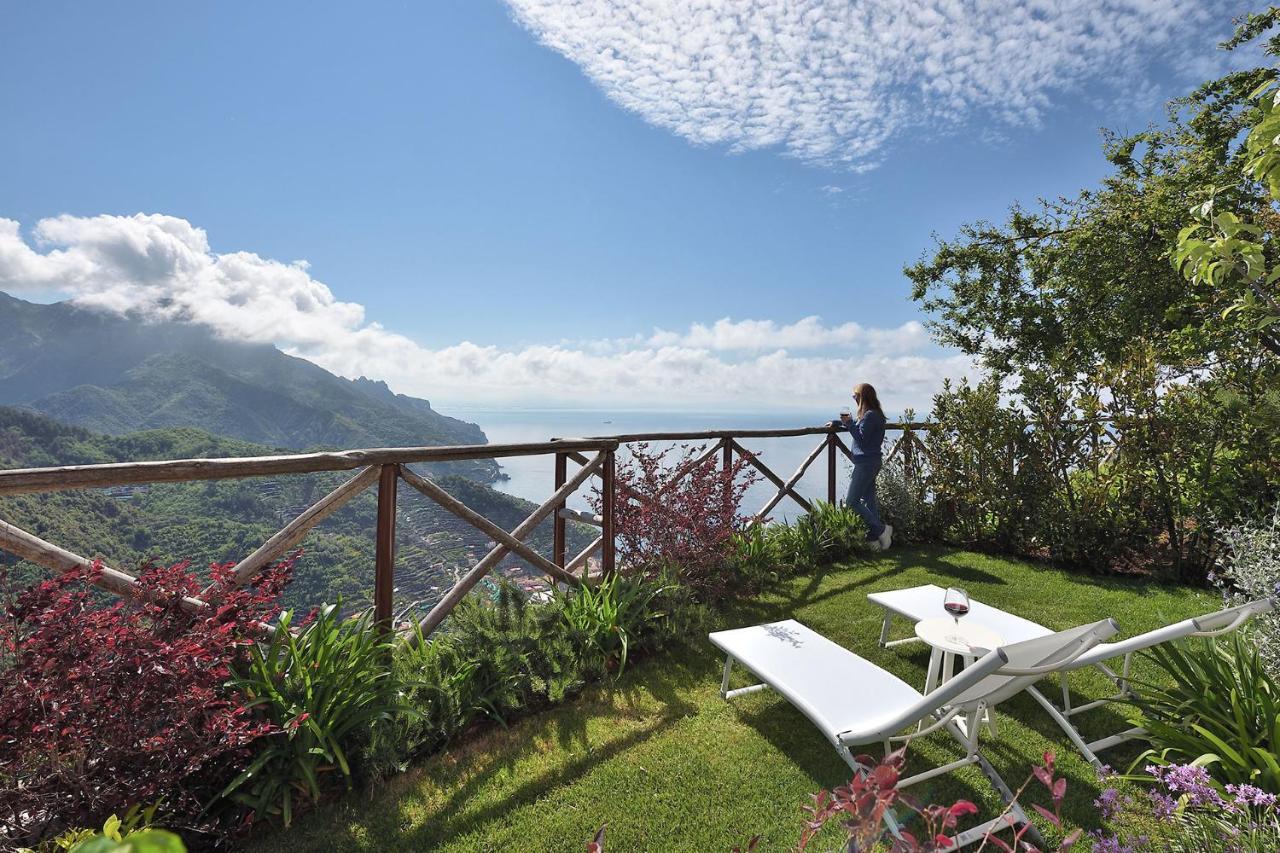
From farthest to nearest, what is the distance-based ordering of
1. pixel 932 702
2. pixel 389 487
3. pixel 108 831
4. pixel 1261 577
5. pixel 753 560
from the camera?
pixel 753 560, pixel 389 487, pixel 1261 577, pixel 932 702, pixel 108 831

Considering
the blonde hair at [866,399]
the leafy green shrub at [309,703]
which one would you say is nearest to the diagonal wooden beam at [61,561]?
the leafy green shrub at [309,703]

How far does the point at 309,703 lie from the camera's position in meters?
2.73

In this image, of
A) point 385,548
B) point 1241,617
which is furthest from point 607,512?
point 1241,617

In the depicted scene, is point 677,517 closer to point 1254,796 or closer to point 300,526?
point 300,526

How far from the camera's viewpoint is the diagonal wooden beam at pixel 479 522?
12.6ft

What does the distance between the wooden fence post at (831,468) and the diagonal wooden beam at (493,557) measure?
4444 mm

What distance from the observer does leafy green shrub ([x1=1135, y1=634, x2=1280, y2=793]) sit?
245 cm

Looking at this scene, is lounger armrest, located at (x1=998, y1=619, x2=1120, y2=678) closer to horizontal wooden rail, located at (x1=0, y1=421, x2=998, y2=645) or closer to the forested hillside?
horizontal wooden rail, located at (x1=0, y1=421, x2=998, y2=645)

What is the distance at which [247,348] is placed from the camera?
8625 cm

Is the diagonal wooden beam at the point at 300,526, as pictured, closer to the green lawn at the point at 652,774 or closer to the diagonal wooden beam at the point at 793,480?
the green lawn at the point at 652,774

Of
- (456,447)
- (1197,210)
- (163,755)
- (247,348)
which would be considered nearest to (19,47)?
(456,447)

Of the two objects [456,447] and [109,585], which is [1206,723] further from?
[109,585]

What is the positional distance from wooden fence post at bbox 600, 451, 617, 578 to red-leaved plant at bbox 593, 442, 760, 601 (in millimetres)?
139

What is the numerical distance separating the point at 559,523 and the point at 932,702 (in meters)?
3.83
